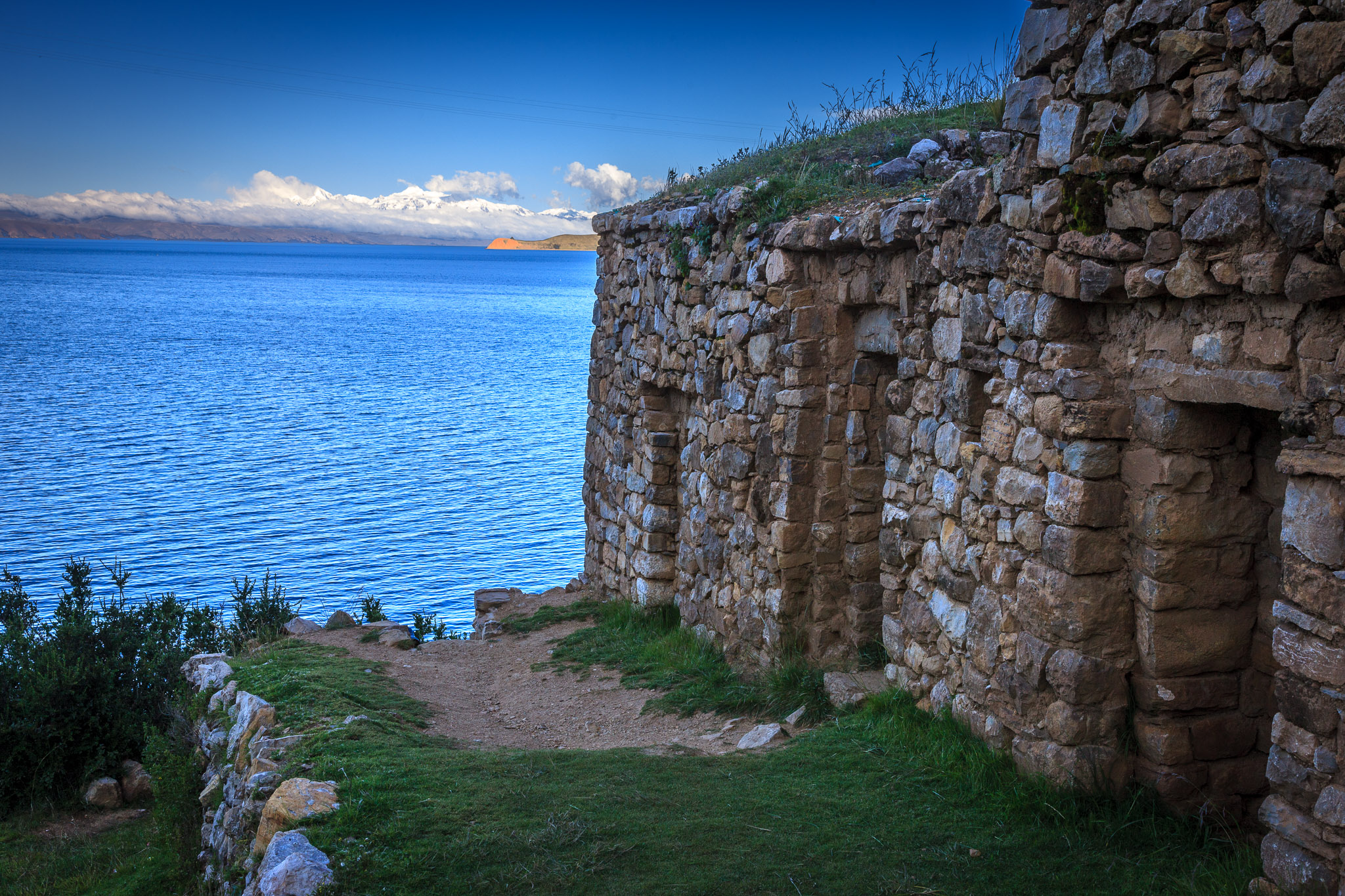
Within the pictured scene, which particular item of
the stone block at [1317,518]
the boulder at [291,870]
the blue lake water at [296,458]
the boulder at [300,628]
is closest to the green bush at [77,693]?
the boulder at [300,628]

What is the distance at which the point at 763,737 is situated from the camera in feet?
20.0

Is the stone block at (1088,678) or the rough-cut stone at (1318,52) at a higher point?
the rough-cut stone at (1318,52)

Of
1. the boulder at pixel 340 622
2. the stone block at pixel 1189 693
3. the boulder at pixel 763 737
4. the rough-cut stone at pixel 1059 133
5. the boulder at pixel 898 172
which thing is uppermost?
the boulder at pixel 898 172

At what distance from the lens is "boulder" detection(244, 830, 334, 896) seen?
13.7 feet

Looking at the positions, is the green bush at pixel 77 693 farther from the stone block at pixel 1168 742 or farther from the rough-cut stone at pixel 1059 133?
the rough-cut stone at pixel 1059 133

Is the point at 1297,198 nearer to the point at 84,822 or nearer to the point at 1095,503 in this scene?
the point at 1095,503

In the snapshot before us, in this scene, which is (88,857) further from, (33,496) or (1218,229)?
(33,496)

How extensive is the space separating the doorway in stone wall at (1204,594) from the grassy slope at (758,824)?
34cm

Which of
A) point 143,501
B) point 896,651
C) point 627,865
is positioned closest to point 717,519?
point 896,651

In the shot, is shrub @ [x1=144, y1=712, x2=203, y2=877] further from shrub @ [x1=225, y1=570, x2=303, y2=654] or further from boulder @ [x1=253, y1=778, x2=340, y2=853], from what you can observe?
shrub @ [x1=225, y1=570, x2=303, y2=654]

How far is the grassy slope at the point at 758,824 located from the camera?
4004 millimetres

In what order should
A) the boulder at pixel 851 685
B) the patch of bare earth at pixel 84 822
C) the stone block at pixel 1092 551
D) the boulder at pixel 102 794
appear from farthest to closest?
the boulder at pixel 102 794, the patch of bare earth at pixel 84 822, the boulder at pixel 851 685, the stone block at pixel 1092 551

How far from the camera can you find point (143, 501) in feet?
69.4

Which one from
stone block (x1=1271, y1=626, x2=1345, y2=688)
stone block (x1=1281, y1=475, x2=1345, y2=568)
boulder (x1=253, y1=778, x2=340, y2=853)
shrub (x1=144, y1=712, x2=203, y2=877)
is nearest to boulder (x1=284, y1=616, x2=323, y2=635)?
shrub (x1=144, y1=712, x2=203, y2=877)
